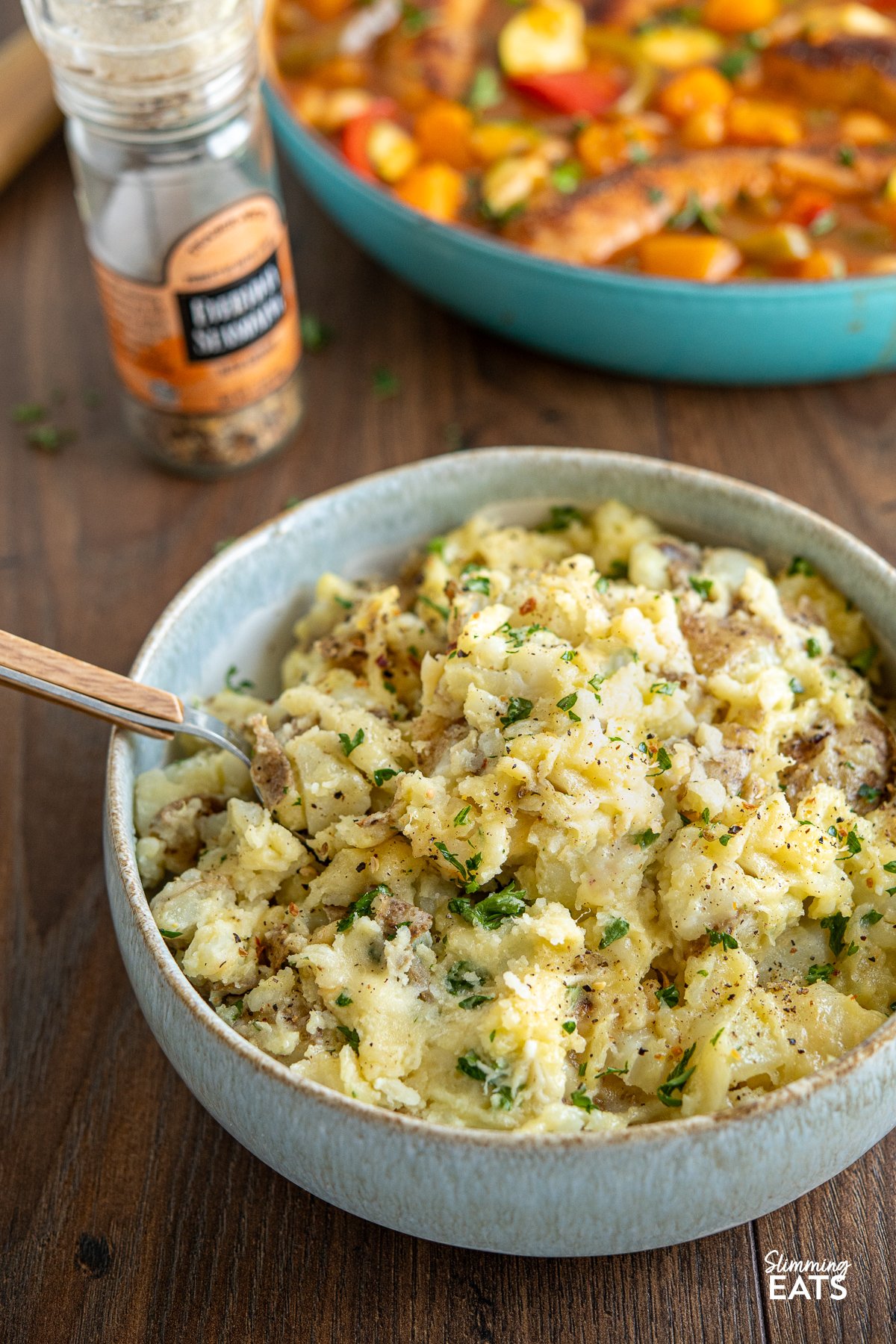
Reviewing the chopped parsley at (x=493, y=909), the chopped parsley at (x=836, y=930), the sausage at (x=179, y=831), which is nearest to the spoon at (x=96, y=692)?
the sausage at (x=179, y=831)

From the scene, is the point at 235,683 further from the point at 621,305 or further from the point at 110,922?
the point at 621,305

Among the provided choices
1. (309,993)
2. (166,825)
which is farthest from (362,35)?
(309,993)

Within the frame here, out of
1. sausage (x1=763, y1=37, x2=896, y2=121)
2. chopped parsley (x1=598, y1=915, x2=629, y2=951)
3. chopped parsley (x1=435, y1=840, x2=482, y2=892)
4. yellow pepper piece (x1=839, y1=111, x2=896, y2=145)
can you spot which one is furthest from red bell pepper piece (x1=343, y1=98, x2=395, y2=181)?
chopped parsley (x1=598, y1=915, x2=629, y2=951)

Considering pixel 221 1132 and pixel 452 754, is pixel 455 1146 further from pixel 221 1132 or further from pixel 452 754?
pixel 221 1132

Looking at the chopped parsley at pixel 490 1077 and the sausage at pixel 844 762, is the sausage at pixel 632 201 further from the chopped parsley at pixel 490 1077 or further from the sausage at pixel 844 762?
the chopped parsley at pixel 490 1077

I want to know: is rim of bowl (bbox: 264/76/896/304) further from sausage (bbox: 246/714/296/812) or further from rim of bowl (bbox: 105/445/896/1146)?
sausage (bbox: 246/714/296/812)

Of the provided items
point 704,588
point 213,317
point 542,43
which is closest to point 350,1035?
point 704,588
